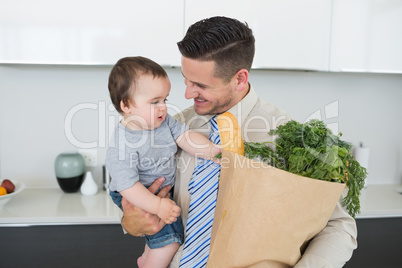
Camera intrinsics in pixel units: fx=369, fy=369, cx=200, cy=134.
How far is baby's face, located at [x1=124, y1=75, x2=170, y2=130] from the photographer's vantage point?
1136 millimetres

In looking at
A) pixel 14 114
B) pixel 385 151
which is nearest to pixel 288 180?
pixel 14 114

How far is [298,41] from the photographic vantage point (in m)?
2.00

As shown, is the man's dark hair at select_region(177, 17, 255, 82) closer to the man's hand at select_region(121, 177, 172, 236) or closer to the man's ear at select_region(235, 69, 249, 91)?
the man's ear at select_region(235, 69, 249, 91)

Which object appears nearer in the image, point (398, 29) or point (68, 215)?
point (68, 215)

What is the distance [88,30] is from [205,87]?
3.05ft

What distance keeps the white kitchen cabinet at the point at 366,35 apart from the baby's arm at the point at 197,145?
1150mm

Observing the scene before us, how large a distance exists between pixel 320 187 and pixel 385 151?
7.21ft

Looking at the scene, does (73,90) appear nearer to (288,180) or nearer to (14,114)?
(14,114)

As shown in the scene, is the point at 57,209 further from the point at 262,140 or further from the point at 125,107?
the point at 262,140

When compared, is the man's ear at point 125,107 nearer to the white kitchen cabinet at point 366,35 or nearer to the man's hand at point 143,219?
the man's hand at point 143,219

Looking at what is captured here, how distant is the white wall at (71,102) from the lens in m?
2.29

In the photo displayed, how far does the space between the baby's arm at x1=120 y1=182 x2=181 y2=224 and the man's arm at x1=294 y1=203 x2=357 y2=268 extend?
0.44 m

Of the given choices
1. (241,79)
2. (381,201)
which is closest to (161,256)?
(241,79)

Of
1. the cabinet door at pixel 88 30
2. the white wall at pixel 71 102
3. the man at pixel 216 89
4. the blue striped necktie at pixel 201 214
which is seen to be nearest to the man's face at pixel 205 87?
the man at pixel 216 89
